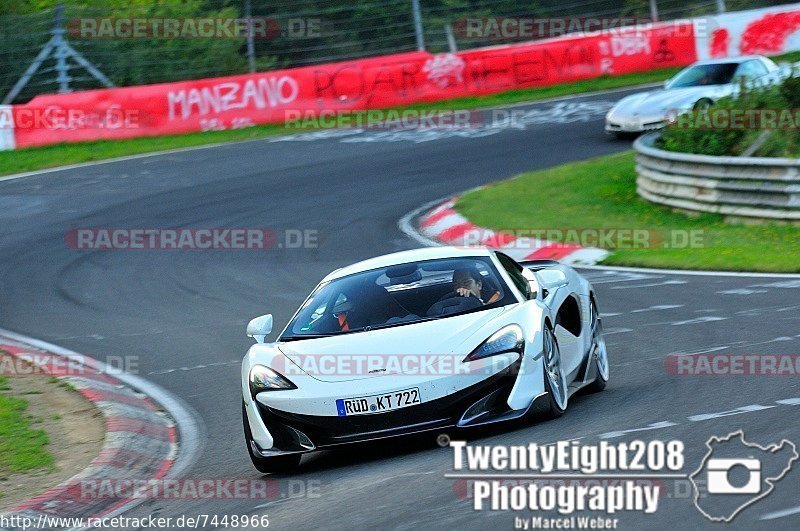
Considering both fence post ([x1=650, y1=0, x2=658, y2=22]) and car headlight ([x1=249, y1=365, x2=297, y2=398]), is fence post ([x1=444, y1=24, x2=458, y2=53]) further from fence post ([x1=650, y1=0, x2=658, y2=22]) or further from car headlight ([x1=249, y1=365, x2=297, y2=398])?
car headlight ([x1=249, y1=365, x2=297, y2=398])

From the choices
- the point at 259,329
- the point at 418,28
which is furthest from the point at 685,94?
the point at 259,329

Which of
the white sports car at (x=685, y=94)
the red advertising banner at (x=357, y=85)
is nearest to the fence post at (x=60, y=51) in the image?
the red advertising banner at (x=357, y=85)

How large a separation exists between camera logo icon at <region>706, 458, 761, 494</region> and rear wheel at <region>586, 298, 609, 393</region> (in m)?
2.81

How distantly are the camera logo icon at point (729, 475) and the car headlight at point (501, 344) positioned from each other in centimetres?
159

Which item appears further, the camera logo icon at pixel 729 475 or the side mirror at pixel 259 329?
the side mirror at pixel 259 329

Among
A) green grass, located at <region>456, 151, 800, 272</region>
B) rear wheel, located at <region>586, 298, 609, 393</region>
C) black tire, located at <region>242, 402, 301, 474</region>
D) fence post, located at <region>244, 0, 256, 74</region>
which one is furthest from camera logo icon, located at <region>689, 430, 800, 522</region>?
fence post, located at <region>244, 0, 256, 74</region>

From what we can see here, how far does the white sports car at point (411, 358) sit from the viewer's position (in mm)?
7512

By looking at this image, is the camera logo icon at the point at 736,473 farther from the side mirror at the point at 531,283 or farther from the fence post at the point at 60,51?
the fence post at the point at 60,51

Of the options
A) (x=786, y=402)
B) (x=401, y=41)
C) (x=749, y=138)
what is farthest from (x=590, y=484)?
(x=401, y=41)

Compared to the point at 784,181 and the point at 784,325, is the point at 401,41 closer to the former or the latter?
the point at 784,181

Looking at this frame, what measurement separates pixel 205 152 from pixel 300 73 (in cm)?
330

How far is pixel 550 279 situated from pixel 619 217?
34.0 feet

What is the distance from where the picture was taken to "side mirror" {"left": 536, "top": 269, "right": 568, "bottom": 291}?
884cm

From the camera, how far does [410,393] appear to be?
746 centimetres
